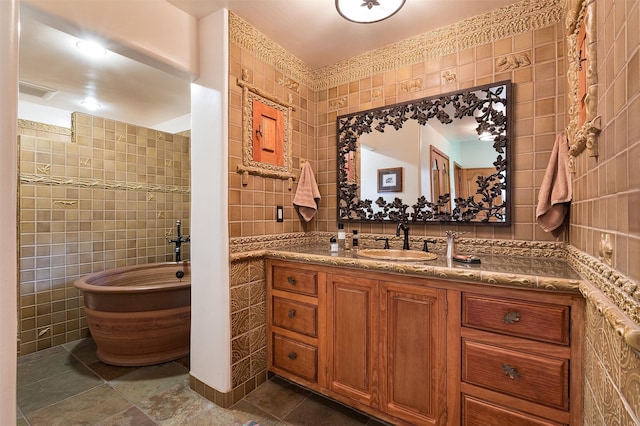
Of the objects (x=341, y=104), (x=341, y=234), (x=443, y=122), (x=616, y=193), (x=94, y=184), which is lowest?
(x=341, y=234)

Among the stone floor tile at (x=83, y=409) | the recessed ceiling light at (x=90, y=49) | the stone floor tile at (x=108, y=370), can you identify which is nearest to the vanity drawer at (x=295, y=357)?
the stone floor tile at (x=83, y=409)

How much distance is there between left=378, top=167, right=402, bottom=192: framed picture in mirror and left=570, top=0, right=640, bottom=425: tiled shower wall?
3.78ft

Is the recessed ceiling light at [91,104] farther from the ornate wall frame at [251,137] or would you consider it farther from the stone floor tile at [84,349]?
the stone floor tile at [84,349]

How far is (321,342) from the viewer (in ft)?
5.86

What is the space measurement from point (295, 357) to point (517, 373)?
124cm

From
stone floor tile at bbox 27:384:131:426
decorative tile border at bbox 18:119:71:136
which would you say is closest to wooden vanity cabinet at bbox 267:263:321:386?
stone floor tile at bbox 27:384:131:426

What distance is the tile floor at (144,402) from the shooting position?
5.49 ft

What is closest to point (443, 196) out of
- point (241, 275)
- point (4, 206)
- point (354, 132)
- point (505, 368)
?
point (354, 132)

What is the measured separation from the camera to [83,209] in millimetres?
2895

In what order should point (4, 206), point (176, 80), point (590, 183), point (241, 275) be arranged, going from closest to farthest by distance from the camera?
point (4, 206) → point (590, 183) → point (241, 275) → point (176, 80)

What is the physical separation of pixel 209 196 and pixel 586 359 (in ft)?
6.48

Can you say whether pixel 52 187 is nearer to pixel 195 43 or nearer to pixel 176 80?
pixel 176 80

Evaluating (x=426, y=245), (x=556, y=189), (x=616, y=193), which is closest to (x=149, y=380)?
(x=426, y=245)

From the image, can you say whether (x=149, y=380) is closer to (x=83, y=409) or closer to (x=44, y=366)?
(x=83, y=409)
